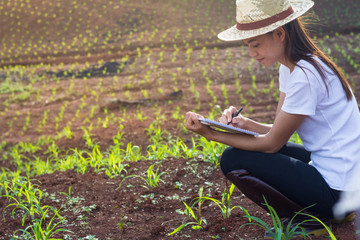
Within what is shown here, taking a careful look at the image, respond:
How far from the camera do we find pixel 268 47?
7.77ft

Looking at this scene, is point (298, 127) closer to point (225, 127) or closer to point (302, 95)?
point (302, 95)

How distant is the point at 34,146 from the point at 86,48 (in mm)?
7049

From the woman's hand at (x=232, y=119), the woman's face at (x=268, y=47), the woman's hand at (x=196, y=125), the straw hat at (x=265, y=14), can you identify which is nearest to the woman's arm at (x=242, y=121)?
the woman's hand at (x=232, y=119)

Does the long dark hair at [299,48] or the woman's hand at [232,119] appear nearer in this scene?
the long dark hair at [299,48]

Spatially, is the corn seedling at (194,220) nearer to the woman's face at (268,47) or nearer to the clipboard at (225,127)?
the clipboard at (225,127)

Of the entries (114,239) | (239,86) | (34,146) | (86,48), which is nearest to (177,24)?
(86,48)

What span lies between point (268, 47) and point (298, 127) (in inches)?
18.7

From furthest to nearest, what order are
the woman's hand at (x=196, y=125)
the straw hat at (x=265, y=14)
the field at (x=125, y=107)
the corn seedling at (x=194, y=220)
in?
the field at (x=125, y=107) < the corn seedling at (x=194, y=220) < the woman's hand at (x=196, y=125) < the straw hat at (x=265, y=14)

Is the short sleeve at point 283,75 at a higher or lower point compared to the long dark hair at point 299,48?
lower

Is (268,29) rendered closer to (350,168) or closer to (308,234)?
(350,168)

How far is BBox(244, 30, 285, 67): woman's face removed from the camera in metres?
2.35

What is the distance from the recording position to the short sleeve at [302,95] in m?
2.22

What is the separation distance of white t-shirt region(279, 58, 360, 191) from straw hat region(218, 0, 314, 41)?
256 mm

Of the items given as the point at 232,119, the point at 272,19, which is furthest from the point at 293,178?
the point at 272,19
